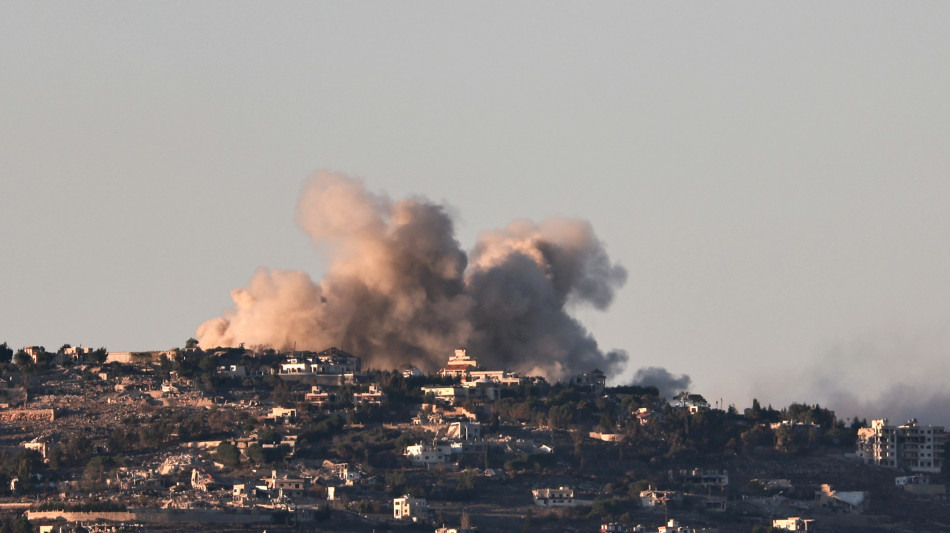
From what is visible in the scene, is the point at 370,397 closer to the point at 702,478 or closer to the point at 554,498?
the point at 702,478

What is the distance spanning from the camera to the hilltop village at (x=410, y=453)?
123 m

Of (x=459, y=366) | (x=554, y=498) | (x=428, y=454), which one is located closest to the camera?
(x=554, y=498)

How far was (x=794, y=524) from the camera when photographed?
125812 mm

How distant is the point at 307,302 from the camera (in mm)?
152125

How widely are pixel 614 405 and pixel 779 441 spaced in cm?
836

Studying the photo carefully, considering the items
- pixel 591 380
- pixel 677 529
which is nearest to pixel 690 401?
pixel 591 380

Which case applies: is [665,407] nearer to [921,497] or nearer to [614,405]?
Answer: [614,405]

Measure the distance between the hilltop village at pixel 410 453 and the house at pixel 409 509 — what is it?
7cm

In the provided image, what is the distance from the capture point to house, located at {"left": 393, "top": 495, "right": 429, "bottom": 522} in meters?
122

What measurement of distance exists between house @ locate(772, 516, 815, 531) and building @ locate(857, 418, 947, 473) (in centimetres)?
1393

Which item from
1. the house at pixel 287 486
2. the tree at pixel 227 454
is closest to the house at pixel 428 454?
the house at pixel 287 486

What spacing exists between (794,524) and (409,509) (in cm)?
1595

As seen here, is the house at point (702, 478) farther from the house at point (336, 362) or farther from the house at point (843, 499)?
the house at point (336, 362)

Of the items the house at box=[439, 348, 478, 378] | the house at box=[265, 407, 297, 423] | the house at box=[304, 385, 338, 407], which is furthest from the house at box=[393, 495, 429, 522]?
the house at box=[439, 348, 478, 378]
